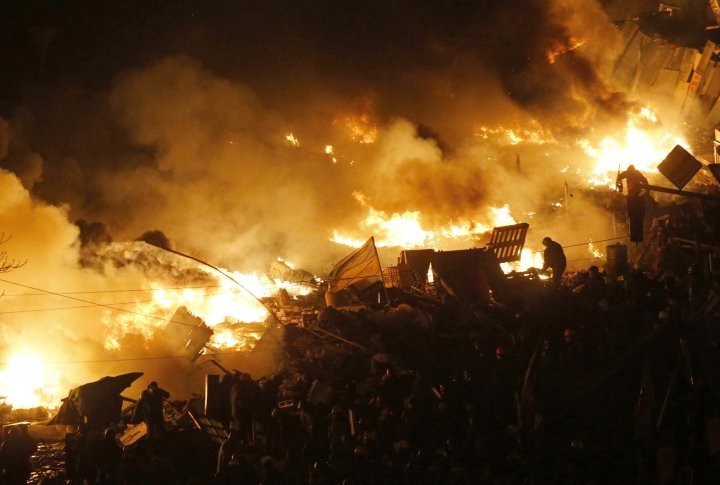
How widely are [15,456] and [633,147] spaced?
29433mm

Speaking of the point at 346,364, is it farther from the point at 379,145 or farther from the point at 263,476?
the point at 379,145

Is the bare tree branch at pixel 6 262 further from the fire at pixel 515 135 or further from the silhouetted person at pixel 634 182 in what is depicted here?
the fire at pixel 515 135

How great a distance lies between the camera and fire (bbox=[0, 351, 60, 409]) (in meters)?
16.4

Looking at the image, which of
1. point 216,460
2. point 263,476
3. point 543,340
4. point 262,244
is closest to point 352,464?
point 263,476

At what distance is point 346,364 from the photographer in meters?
12.6

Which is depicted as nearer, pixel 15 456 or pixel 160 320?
pixel 15 456

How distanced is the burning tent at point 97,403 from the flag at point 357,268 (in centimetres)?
665

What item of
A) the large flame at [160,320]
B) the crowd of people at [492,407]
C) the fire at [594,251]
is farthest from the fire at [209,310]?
the fire at [594,251]

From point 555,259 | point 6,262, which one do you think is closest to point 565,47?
point 555,259

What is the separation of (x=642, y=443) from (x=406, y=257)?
31.2ft

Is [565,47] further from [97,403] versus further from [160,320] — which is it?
[97,403]

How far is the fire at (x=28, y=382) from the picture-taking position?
16.4 m

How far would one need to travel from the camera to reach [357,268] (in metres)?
17.4

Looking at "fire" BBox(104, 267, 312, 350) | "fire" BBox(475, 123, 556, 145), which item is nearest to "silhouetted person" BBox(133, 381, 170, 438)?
"fire" BBox(104, 267, 312, 350)
